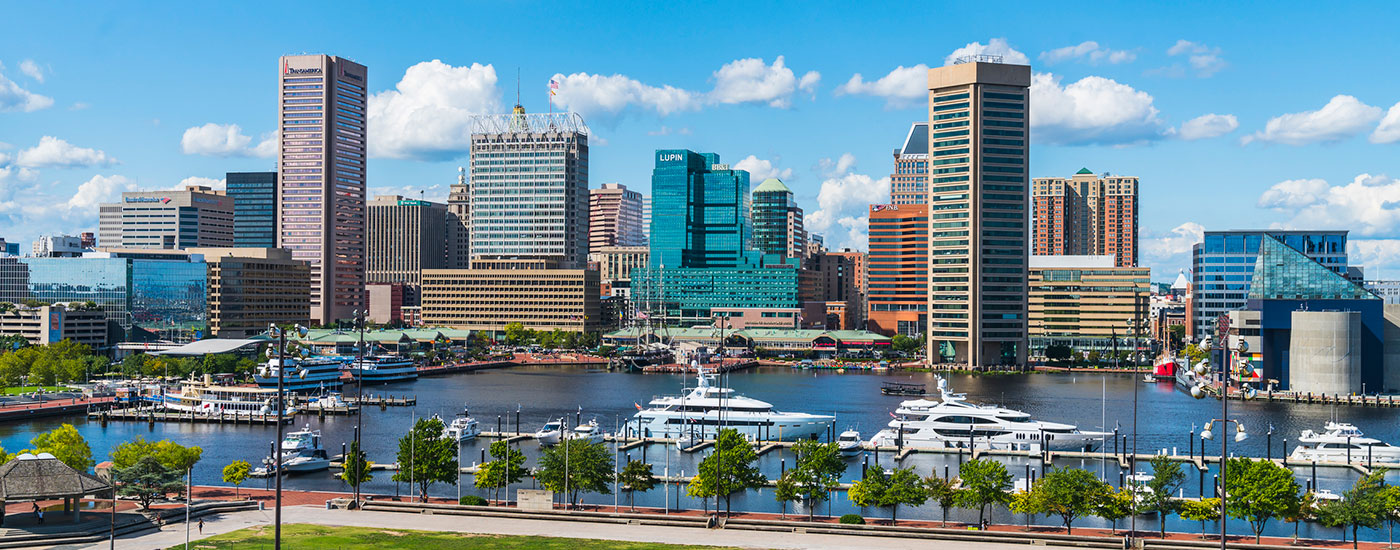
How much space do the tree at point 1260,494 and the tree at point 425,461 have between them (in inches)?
1747

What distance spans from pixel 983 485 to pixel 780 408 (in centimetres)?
7760

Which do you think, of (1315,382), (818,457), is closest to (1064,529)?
(818,457)

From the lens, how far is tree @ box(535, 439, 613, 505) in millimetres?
72938

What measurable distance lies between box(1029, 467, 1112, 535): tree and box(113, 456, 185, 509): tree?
4674cm

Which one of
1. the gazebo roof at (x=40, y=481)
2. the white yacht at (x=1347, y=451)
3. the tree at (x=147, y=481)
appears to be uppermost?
the gazebo roof at (x=40, y=481)

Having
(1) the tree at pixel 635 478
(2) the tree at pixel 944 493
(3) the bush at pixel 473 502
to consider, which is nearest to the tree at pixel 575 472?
(1) the tree at pixel 635 478

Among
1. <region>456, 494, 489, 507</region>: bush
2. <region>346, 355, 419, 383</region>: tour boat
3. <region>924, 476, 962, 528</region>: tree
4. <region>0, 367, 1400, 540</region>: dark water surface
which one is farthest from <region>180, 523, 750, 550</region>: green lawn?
<region>346, 355, 419, 383</region>: tour boat

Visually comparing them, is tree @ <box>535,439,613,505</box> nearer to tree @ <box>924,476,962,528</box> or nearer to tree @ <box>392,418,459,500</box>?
tree @ <box>392,418,459,500</box>

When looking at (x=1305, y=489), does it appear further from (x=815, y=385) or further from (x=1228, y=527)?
(x=815, y=385)

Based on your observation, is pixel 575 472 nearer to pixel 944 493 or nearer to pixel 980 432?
pixel 944 493

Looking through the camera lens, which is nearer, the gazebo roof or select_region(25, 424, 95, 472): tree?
the gazebo roof

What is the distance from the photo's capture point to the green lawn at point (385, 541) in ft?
186

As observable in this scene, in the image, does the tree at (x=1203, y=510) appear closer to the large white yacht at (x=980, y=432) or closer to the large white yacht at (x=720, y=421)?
the large white yacht at (x=980, y=432)

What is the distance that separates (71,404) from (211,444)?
3716cm
